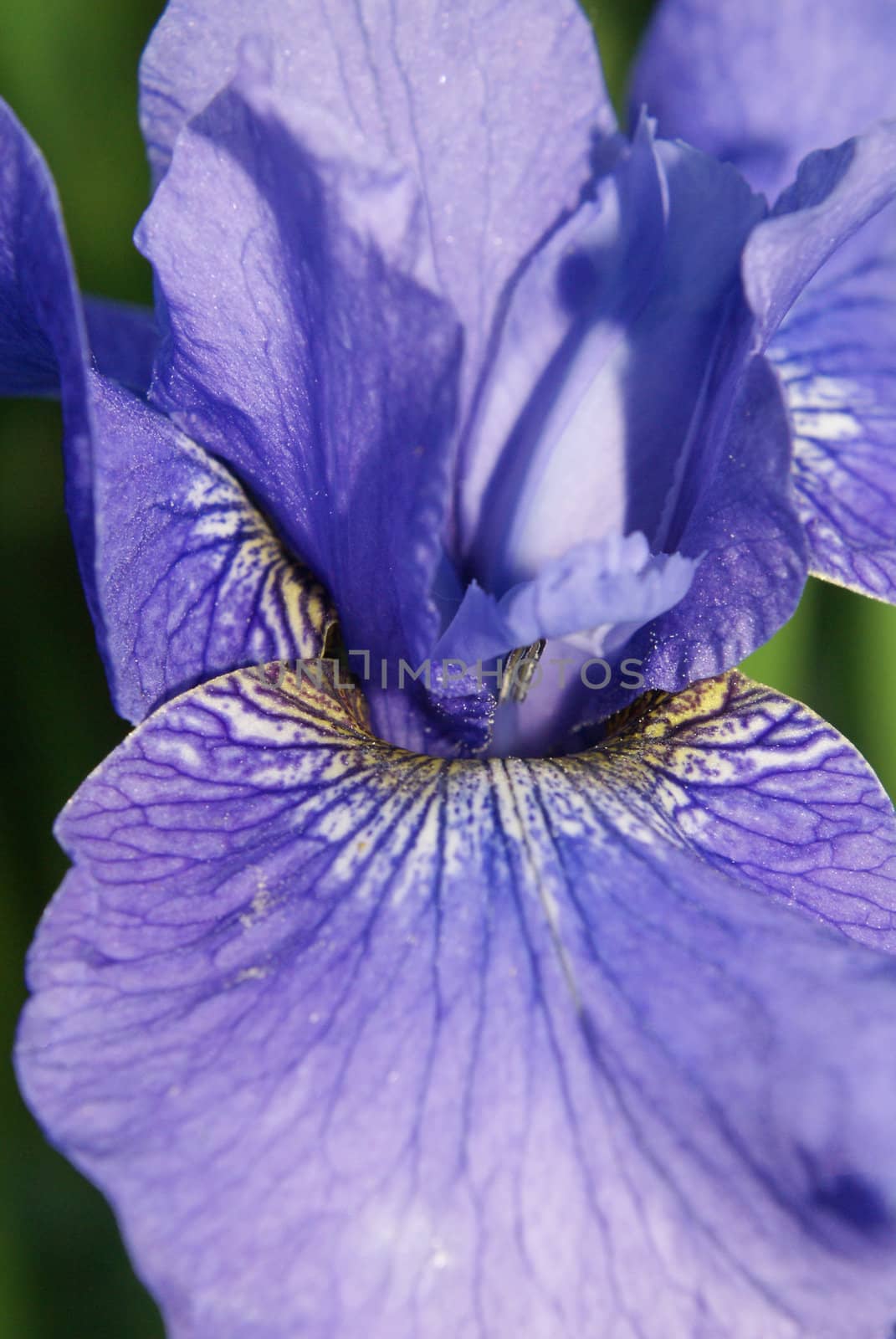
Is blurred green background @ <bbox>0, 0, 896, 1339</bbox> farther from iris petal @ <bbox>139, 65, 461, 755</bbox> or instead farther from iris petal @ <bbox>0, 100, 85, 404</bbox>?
iris petal @ <bbox>0, 100, 85, 404</bbox>

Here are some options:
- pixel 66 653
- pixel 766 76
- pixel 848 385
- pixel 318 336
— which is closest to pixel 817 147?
pixel 766 76

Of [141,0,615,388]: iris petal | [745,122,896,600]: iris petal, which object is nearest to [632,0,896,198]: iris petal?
[745,122,896,600]: iris petal

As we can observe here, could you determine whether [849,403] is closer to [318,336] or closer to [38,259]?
[318,336]

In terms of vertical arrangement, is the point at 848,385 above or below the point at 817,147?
below

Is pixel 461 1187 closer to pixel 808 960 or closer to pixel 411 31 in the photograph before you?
pixel 808 960

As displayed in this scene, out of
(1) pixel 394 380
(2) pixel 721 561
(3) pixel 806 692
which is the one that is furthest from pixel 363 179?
(3) pixel 806 692
